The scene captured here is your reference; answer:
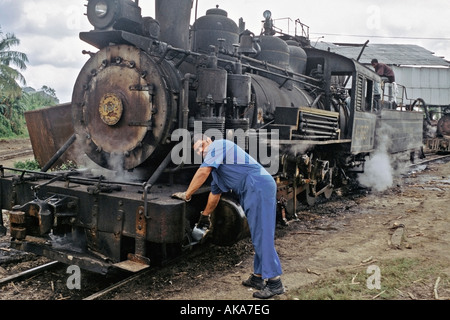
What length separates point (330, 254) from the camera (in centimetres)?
518

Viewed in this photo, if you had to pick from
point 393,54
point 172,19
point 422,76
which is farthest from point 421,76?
point 172,19

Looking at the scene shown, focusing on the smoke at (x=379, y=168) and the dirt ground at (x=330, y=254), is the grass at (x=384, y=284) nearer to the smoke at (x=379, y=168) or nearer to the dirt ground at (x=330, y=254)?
the dirt ground at (x=330, y=254)

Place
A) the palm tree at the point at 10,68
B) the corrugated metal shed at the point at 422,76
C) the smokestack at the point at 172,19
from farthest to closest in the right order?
the corrugated metal shed at the point at 422,76 < the palm tree at the point at 10,68 < the smokestack at the point at 172,19

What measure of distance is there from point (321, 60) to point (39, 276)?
6542 mm

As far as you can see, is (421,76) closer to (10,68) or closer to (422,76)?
(422,76)

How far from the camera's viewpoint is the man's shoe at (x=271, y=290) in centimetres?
385


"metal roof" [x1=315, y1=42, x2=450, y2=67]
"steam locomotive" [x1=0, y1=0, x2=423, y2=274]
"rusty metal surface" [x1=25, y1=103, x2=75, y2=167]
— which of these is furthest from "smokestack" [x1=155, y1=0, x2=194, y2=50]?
"metal roof" [x1=315, y1=42, x2=450, y2=67]

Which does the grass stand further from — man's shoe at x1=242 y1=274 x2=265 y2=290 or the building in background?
the building in background

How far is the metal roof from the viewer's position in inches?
1276

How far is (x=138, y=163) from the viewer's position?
15.0 feet

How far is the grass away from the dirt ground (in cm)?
1

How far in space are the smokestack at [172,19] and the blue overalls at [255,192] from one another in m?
1.82

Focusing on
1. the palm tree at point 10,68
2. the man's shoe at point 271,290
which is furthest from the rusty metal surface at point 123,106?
the palm tree at point 10,68
